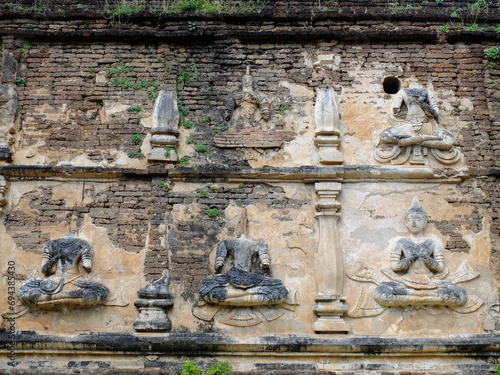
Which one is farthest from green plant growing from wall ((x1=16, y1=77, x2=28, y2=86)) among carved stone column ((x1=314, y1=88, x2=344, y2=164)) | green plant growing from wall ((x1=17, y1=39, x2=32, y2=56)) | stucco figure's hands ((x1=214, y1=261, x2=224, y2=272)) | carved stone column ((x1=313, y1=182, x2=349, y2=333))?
carved stone column ((x1=313, y1=182, x2=349, y2=333))

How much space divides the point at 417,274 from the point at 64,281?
4135 millimetres

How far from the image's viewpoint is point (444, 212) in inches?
336

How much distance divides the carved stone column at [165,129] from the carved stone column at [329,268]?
1.88 m

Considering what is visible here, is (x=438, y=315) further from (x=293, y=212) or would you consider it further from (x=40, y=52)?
(x=40, y=52)

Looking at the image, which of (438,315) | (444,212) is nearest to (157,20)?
(444,212)

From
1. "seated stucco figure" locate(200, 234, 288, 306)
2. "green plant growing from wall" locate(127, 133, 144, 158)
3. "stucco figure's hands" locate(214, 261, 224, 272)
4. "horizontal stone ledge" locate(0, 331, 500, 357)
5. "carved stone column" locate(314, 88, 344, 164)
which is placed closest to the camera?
"horizontal stone ledge" locate(0, 331, 500, 357)

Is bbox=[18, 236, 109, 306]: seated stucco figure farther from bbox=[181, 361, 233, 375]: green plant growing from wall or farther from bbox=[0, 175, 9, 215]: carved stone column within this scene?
bbox=[181, 361, 233, 375]: green plant growing from wall

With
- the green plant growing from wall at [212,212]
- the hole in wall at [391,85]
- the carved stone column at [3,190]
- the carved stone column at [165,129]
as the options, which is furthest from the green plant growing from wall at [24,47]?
the hole in wall at [391,85]

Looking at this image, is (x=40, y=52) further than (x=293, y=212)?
Yes

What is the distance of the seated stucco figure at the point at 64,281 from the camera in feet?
26.2

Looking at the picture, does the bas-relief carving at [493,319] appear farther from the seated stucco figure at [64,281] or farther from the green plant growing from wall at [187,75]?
the green plant growing from wall at [187,75]

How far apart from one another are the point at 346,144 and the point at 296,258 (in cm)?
162

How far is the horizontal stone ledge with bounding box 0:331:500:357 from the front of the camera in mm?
7809

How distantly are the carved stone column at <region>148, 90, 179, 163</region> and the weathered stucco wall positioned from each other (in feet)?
0.34
